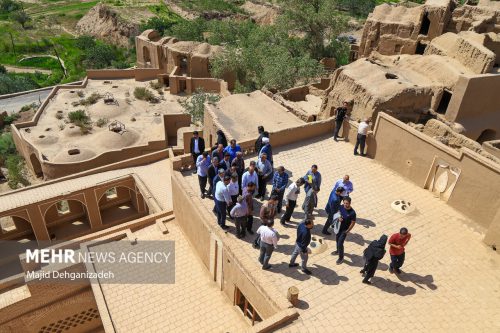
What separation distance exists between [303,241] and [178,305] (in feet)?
13.6

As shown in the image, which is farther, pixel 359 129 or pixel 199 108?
pixel 199 108

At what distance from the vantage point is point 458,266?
971 cm

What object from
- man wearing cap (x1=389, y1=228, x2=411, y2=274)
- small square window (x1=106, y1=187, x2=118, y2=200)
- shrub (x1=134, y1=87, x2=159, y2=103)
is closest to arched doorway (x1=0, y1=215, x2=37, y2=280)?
small square window (x1=106, y1=187, x2=118, y2=200)

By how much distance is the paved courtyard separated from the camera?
827 centimetres

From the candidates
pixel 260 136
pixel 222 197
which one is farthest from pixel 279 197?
pixel 260 136

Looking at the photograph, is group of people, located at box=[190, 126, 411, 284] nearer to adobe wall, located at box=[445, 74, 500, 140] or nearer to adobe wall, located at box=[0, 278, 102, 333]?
adobe wall, located at box=[0, 278, 102, 333]

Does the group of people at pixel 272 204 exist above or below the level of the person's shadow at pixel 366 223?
above

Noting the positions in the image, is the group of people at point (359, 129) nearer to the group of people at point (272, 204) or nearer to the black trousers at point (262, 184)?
the group of people at point (272, 204)

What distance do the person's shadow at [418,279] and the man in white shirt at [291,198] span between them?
305 cm

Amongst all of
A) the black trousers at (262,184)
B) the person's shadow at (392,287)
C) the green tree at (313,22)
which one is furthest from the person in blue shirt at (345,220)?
the green tree at (313,22)

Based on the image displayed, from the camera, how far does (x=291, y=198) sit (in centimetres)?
1020

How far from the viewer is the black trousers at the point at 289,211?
10.4 metres

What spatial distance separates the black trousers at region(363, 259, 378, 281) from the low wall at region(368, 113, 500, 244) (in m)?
3.88

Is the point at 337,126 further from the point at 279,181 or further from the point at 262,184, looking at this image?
the point at 279,181
